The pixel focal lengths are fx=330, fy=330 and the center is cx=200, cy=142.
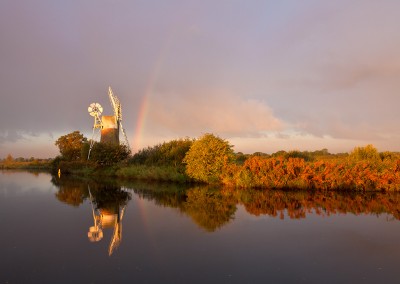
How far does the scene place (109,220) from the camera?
14828 millimetres

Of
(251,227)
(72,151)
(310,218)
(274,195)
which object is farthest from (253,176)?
(72,151)

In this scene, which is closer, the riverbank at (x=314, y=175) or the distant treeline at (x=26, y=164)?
the riverbank at (x=314, y=175)

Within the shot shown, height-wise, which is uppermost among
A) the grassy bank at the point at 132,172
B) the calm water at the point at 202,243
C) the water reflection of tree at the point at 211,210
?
the grassy bank at the point at 132,172

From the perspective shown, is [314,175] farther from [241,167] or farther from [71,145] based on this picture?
[71,145]

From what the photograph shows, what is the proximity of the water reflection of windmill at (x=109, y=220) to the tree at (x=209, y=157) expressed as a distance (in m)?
11.7

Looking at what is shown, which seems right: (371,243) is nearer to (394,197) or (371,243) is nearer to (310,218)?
(310,218)

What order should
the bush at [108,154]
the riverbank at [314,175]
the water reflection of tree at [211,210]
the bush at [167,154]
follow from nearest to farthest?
the water reflection of tree at [211,210] → the riverbank at [314,175] → the bush at [167,154] → the bush at [108,154]

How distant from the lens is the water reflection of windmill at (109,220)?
11399mm

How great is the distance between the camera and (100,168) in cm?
4956

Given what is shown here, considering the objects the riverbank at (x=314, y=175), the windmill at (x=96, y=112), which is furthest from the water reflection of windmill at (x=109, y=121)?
the riverbank at (x=314, y=175)

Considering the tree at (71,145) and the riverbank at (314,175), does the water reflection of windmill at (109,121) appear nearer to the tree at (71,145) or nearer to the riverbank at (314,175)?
the tree at (71,145)

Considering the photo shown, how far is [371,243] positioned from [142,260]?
7719mm

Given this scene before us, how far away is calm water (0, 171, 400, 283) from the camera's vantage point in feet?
26.9

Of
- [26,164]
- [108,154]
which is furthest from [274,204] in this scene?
[26,164]
